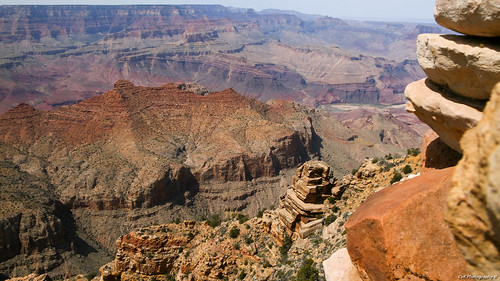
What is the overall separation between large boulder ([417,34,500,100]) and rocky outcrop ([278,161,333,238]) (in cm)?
1490

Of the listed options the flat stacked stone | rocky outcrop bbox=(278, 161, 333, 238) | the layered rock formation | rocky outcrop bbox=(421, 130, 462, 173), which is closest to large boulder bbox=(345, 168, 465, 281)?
the layered rock formation

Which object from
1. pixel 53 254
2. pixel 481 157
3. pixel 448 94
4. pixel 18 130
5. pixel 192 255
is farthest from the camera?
pixel 18 130

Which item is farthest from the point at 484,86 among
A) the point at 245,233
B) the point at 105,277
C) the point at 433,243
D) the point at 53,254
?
the point at 53,254

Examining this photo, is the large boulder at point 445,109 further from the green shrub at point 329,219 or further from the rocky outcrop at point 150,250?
the rocky outcrop at point 150,250

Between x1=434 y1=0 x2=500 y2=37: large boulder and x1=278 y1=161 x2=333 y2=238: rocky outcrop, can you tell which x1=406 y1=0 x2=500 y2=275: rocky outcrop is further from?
x1=278 y1=161 x2=333 y2=238: rocky outcrop

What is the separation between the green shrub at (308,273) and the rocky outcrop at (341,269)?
3305 millimetres

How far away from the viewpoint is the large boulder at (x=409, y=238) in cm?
1151

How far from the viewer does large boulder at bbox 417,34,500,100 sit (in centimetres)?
1262

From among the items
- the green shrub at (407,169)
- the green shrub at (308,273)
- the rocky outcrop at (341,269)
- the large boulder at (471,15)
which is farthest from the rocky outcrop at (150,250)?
the large boulder at (471,15)

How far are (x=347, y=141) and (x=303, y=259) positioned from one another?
103 m

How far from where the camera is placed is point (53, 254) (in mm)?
59500

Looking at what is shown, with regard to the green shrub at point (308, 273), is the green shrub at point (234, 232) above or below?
below

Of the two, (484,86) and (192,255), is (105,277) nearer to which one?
(192,255)

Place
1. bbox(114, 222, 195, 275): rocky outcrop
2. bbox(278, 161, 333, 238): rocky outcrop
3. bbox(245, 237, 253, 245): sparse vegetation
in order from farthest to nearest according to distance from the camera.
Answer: bbox(114, 222, 195, 275): rocky outcrop
bbox(245, 237, 253, 245): sparse vegetation
bbox(278, 161, 333, 238): rocky outcrop
